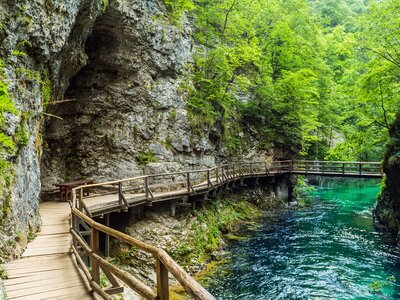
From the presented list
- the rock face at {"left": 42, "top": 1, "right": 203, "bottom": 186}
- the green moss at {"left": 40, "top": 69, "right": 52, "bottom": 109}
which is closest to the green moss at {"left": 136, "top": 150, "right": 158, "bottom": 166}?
the rock face at {"left": 42, "top": 1, "right": 203, "bottom": 186}

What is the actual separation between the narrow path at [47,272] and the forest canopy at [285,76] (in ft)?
42.8

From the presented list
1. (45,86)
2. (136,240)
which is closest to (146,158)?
(45,86)

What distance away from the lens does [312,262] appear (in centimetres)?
1348

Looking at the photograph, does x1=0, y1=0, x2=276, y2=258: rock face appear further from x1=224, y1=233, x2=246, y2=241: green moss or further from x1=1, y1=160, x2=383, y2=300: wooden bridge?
x1=224, y1=233, x2=246, y2=241: green moss

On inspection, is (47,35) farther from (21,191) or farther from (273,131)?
(273,131)

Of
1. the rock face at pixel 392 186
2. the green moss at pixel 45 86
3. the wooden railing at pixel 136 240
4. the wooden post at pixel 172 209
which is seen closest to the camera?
the wooden railing at pixel 136 240

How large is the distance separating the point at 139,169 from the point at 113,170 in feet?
4.43


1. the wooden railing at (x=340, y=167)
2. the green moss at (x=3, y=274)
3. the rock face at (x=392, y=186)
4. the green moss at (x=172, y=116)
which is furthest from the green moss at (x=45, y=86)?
the wooden railing at (x=340, y=167)

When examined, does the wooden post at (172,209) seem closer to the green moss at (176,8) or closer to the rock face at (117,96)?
the rock face at (117,96)

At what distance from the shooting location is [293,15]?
3164 centimetres

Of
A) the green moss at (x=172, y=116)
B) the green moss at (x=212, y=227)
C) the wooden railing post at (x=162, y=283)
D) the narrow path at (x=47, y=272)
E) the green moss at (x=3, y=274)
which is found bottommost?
the green moss at (x=212, y=227)

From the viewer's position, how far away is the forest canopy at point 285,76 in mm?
18312

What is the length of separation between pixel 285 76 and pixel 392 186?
13.3 metres

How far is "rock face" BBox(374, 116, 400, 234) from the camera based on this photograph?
51.1ft
